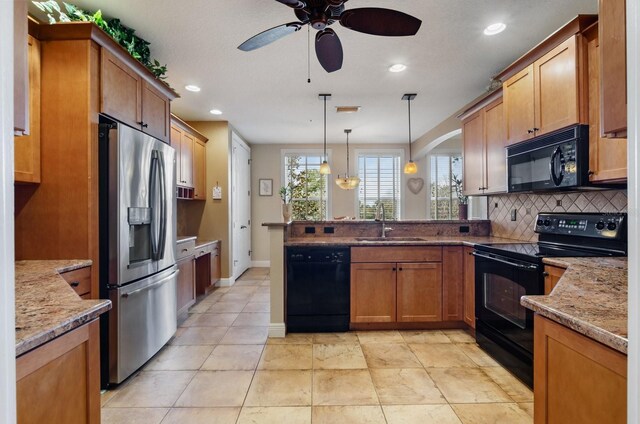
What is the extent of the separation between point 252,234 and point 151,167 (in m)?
4.28

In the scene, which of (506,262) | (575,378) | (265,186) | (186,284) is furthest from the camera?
(265,186)

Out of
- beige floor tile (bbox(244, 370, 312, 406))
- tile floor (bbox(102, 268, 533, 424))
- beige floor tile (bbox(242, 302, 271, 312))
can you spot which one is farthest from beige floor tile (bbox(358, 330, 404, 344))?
beige floor tile (bbox(242, 302, 271, 312))

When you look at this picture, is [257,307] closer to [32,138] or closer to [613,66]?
[32,138]

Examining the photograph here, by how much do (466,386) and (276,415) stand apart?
1.31 m

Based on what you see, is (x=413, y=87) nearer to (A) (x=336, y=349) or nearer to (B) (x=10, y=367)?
(A) (x=336, y=349)

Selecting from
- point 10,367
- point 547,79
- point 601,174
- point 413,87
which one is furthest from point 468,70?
point 10,367

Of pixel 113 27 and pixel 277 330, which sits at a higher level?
pixel 113 27

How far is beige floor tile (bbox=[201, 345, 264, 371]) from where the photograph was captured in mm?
2396

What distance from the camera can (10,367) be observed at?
0.52 m

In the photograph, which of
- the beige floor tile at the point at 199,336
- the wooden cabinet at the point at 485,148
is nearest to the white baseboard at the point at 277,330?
the beige floor tile at the point at 199,336

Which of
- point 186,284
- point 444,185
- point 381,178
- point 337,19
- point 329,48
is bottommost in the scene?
point 186,284

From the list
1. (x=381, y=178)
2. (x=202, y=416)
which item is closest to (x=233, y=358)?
(x=202, y=416)

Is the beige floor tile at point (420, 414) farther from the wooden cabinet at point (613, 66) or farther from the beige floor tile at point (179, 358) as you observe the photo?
the wooden cabinet at point (613, 66)

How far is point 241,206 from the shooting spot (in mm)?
5789
